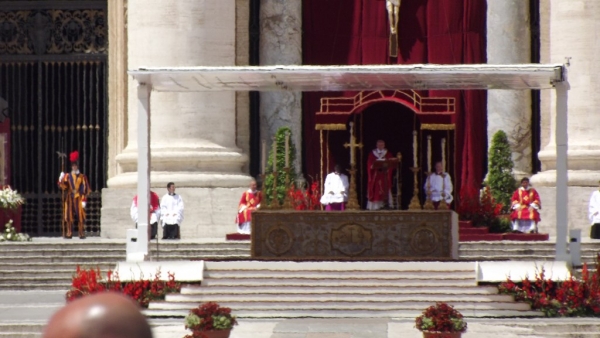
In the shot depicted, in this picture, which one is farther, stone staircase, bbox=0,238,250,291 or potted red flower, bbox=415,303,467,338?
stone staircase, bbox=0,238,250,291

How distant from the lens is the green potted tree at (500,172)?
88.7 ft

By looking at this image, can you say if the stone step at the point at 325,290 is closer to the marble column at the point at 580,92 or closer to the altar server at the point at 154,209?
the altar server at the point at 154,209

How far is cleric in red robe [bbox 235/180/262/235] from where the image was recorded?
2541cm

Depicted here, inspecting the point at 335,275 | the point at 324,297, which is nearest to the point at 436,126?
the point at 335,275

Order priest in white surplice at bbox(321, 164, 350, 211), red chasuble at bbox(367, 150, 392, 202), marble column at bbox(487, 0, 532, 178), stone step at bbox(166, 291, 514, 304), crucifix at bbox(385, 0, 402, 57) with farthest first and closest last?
crucifix at bbox(385, 0, 402, 57)
marble column at bbox(487, 0, 532, 178)
priest in white surplice at bbox(321, 164, 350, 211)
red chasuble at bbox(367, 150, 392, 202)
stone step at bbox(166, 291, 514, 304)

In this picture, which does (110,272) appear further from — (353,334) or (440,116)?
(440,116)

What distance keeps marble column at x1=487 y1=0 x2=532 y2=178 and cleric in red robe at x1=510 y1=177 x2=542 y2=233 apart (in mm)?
3165

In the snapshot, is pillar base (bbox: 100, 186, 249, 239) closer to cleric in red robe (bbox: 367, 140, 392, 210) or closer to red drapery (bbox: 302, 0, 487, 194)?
cleric in red robe (bbox: 367, 140, 392, 210)

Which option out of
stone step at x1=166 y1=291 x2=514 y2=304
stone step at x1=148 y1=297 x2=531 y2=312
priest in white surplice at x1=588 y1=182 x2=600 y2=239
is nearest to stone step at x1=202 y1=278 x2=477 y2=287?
stone step at x1=166 y1=291 x2=514 y2=304

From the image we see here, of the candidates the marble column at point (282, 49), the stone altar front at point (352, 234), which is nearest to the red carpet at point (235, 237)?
the stone altar front at point (352, 234)

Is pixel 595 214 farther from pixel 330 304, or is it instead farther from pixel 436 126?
pixel 330 304

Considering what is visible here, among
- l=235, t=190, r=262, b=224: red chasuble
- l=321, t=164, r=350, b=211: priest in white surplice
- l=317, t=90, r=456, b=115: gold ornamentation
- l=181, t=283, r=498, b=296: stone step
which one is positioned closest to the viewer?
l=181, t=283, r=498, b=296: stone step

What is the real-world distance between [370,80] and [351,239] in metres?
2.48

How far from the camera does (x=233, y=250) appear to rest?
905 inches
